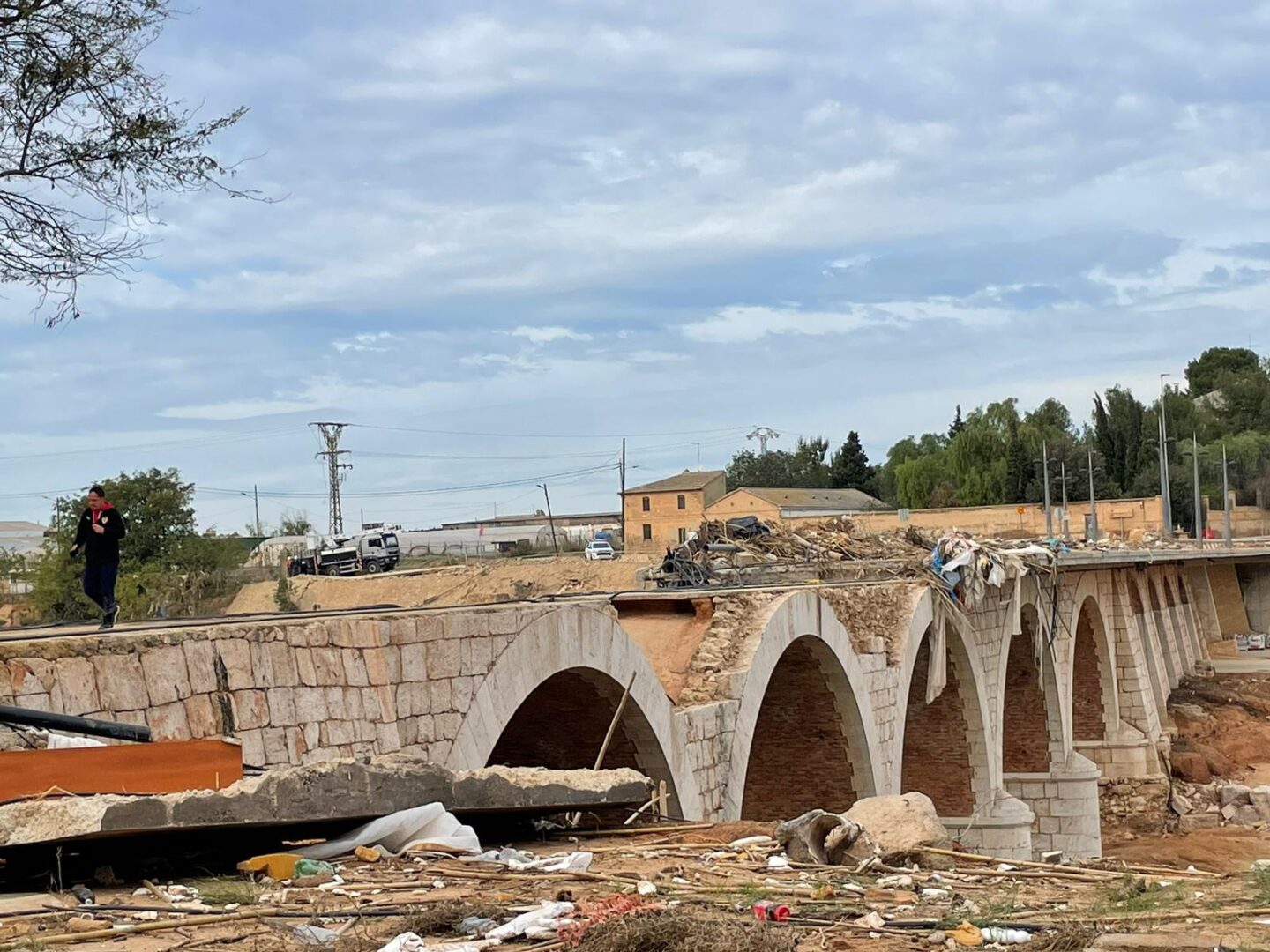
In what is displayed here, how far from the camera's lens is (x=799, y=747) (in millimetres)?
17797

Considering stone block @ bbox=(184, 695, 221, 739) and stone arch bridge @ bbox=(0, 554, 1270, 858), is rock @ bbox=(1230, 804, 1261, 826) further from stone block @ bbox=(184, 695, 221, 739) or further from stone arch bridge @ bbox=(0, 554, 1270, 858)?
stone block @ bbox=(184, 695, 221, 739)

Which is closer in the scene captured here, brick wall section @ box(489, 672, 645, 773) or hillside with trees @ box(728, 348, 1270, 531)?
brick wall section @ box(489, 672, 645, 773)

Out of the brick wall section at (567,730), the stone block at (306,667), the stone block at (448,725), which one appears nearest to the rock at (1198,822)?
the brick wall section at (567,730)

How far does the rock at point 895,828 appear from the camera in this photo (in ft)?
22.2

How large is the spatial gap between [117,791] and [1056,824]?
82.9 feet

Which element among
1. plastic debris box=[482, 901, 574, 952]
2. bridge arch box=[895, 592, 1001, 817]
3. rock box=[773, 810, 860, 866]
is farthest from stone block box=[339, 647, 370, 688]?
bridge arch box=[895, 592, 1001, 817]

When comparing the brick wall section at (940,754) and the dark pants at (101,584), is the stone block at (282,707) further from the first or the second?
the brick wall section at (940,754)

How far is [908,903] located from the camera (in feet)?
18.7

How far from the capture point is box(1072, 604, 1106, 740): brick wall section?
115 ft

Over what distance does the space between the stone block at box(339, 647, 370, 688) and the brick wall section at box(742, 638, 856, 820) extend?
8.62 m

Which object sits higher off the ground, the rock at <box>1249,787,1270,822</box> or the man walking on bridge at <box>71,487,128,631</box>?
the man walking on bridge at <box>71,487,128,631</box>

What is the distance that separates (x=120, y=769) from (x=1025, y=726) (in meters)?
25.9

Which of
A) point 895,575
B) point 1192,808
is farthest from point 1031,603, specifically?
point 1192,808

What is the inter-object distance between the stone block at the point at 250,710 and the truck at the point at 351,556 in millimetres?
33645
